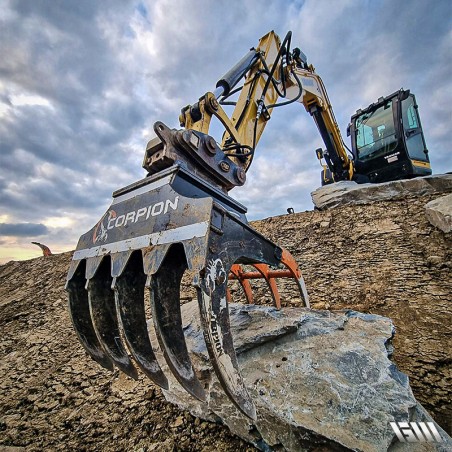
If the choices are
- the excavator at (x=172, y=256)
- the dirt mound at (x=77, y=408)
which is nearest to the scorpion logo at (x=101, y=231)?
the excavator at (x=172, y=256)

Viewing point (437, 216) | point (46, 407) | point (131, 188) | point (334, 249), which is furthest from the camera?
point (334, 249)

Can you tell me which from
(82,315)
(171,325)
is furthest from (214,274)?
(82,315)

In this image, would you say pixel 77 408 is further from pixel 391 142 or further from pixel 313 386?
pixel 391 142

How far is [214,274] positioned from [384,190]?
5.18 meters

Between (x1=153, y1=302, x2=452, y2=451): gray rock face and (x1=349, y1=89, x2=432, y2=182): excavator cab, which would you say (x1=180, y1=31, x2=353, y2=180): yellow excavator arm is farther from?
(x1=349, y1=89, x2=432, y2=182): excavator cab

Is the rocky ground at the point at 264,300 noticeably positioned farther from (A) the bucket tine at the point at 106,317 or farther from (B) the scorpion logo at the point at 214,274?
(B) the scorpion logo at the point at 214,274

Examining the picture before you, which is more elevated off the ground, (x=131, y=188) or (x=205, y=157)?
(x=205, y=157)

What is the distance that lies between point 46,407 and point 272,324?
1.66m

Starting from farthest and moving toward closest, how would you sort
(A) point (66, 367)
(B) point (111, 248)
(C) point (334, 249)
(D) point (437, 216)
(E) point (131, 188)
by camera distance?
(C) point (334, 249), (D) point (437, 216), (A) point (66, 367), (E) point (131, 188), (B) point (111, 248)

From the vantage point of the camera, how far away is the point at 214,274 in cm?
88

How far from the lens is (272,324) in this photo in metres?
1.59

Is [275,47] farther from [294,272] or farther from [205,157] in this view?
[294,272]

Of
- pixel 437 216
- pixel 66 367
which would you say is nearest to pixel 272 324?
pixel 66 367

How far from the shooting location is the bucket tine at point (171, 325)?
36.9 inches
